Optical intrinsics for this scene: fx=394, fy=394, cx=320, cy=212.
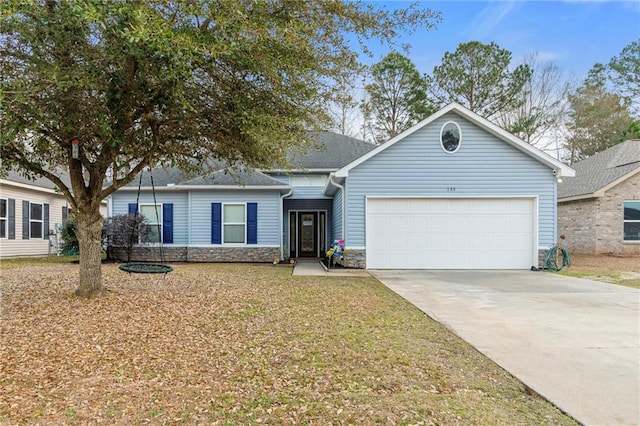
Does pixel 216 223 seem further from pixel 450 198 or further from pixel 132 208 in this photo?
pixel 450 198

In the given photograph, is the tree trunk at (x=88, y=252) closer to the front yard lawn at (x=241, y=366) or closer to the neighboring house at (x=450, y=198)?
the front yard lawn at (x=241, y=366)

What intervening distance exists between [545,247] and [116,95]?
12065 millimetres

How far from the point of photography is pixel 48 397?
10.1ft

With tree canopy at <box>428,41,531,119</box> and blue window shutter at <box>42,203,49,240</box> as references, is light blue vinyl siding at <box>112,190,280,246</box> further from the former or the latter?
tree canopy at <box>428,41,531,119</box>

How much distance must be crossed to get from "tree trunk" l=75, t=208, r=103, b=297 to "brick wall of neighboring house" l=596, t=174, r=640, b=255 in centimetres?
1785

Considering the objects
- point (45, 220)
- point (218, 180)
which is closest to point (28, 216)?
point (45, 220)

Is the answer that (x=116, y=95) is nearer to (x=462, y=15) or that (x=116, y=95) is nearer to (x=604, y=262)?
(x=462, y=15)

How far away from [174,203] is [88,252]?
8497 mm

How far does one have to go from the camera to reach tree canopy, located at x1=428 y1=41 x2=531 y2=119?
22.0 metres

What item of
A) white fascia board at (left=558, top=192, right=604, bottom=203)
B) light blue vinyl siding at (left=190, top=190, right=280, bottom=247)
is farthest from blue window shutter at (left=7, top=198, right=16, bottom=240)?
white fascia board at (left=558, top=192, right=604, bottom=203)

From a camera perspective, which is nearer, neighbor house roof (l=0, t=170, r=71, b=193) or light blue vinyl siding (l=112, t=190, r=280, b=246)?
neighbor house roof (l=0, t=170, r=71, b=193)

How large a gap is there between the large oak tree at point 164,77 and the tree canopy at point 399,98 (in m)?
17.0

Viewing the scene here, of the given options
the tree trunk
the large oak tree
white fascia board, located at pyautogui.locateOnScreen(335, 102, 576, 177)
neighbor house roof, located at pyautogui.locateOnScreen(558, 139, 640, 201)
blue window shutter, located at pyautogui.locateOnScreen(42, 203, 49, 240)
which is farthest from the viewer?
blue window shutter, located at pyautogui.locateOnScreen(42, 203, 49, 240)

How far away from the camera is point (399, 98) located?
79.3ft
